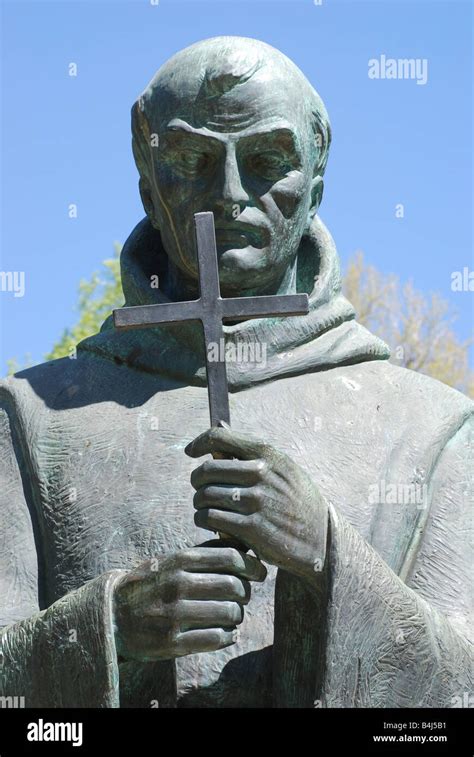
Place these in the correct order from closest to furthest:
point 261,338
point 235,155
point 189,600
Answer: point 189,600
point 235,155
point 261,338

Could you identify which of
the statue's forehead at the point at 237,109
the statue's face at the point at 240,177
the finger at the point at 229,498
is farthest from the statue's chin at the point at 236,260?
the finger at the point at 229,498

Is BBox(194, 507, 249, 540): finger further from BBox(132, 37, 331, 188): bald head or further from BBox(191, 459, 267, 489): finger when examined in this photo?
BBox(132, 37, 331, 188): bald head

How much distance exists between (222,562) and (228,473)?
287 mm

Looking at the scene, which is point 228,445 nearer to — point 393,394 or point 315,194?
point 393,394

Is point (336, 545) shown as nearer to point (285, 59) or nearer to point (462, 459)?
point (462, 459)

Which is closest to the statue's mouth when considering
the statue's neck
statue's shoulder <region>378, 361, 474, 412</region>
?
the statue's neck

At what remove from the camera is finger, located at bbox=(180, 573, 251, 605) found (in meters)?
6.80

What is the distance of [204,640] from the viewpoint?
6.86 metres

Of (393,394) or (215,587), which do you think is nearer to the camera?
(215,587)

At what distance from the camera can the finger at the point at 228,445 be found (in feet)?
22.2

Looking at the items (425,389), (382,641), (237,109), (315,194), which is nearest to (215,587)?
(382,641)

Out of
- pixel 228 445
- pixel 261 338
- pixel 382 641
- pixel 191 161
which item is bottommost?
pixel 382 641

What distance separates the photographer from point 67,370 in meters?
8.16

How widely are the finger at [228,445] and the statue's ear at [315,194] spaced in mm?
1508
